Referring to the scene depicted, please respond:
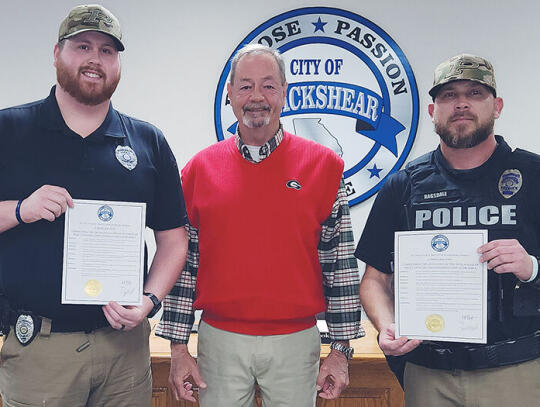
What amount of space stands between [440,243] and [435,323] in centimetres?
23

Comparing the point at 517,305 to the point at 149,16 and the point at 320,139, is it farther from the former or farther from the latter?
the point at 149,16

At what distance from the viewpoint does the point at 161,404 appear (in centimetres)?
231

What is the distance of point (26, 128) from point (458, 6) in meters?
2.28

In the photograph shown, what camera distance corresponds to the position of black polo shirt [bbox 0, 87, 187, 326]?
1490mm

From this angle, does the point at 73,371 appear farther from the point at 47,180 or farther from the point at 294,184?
the point at 294,184

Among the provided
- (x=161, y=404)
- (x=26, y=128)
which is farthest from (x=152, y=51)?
(x=161, y=404)

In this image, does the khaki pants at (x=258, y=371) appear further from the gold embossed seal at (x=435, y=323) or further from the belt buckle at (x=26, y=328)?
the belt buckle at (x=26, y=328)

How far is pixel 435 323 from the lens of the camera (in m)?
1.56

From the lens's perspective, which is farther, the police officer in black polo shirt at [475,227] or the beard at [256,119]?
the beard at [256,119]

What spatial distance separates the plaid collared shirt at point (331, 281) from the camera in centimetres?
182

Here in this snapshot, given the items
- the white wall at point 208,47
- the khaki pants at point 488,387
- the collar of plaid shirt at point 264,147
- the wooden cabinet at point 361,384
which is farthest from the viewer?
the white wall at point 208,47

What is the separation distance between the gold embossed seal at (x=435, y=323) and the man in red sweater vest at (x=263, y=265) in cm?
30

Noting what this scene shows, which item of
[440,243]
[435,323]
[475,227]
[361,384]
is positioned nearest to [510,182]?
[475,227]

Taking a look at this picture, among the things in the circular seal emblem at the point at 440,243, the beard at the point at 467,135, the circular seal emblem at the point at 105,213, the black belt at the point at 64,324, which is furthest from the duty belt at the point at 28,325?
the beard at the point at 467,135
